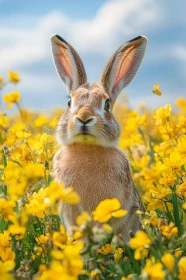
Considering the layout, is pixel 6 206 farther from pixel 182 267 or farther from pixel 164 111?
pixel 164 111

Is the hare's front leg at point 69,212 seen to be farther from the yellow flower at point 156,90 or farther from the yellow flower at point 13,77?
the yellow flower at point 13,77

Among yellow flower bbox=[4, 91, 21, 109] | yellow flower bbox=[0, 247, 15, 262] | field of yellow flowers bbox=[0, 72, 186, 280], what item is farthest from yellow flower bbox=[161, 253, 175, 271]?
yellow flower bbox=[4, 91, 21, 109]

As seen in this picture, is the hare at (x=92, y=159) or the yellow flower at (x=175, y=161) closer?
the yellow flower at (x=175, y=161)

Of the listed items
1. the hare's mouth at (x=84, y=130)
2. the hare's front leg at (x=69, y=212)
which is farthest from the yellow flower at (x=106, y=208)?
the hare's front leg at (x=69, y=212)

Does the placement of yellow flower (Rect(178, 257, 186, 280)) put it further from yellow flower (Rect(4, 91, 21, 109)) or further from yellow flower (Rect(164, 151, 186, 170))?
yellow flower (Rect(4, 91, 21, 109))

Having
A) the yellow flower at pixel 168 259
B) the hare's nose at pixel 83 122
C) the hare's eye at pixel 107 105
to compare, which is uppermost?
the hare's eye at pixel 107 105

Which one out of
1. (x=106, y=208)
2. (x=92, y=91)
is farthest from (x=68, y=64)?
(x=106, y=208)

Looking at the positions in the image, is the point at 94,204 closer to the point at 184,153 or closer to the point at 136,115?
the point at 184,153

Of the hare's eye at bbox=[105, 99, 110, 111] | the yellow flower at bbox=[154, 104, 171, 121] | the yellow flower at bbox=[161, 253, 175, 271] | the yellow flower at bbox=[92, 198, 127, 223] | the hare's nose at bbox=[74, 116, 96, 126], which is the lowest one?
the yellow flower at bbox=[161, 253, 175, 271]
